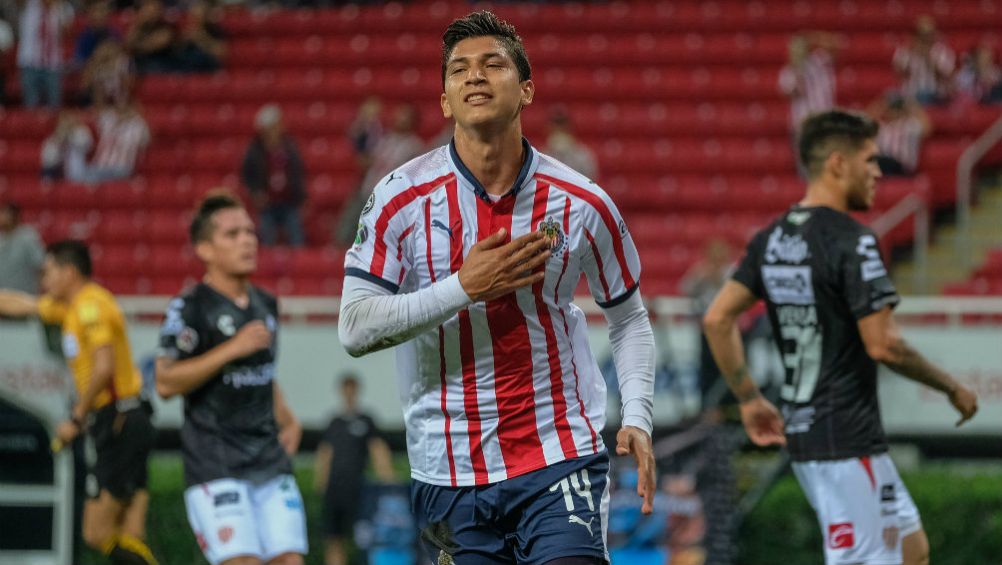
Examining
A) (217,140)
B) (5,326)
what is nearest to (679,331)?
(5,326)

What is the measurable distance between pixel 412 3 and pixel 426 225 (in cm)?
1674

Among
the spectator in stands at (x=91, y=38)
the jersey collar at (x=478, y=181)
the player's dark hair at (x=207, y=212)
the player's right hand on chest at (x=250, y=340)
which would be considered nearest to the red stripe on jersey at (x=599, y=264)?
the jersey collar at (x=478, y=181)

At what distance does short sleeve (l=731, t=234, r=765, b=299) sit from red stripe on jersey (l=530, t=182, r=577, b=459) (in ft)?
7.18

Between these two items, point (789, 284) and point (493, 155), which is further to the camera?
point (789, 284)

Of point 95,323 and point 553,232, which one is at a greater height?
point 553,232

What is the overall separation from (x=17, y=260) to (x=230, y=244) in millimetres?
8244

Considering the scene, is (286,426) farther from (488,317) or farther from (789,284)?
(488,317)

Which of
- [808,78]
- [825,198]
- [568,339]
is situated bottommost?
[568,339]

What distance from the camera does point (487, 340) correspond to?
4930 millimetres

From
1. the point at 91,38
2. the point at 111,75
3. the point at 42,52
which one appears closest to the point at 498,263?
the point at 111,75

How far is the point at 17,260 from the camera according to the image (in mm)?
15445

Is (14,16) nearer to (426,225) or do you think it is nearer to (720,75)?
(720,75)

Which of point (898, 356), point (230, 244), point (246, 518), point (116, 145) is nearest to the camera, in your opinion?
point (898, 356)

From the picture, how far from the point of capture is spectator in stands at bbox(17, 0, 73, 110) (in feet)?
67.1
